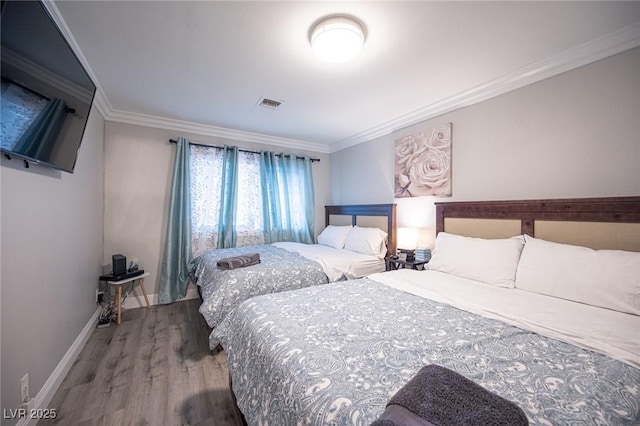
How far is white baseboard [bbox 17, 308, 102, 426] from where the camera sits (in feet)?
4.83

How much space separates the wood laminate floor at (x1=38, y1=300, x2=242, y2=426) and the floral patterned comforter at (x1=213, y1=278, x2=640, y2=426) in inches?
18.6

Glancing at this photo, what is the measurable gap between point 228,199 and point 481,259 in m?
3.21

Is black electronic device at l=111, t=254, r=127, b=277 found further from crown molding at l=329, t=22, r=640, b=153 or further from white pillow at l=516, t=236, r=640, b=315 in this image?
white pillow at l=516, t=236, r=640, b=315

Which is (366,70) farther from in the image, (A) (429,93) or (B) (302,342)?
(B) (302,342)

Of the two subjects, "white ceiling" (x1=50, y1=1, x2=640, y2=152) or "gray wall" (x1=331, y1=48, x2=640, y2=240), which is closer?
"white ceiling" (x1=50, y1=1, x2=640, y2=152)

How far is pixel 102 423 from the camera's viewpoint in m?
1.47

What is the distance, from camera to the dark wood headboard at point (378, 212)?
330cm

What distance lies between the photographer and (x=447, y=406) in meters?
0.68

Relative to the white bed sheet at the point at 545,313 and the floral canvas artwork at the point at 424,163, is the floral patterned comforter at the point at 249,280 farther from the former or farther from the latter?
the floral canvas artwork at the point at 424,163

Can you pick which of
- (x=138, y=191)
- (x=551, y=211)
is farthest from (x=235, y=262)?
(x=551, y=211)

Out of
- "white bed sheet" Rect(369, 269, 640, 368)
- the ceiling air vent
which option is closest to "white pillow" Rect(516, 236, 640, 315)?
"white bed sheet" Rect(369, 269, 640, 368)

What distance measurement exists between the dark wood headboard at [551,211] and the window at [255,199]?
2.37 m

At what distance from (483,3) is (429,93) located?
1123mm

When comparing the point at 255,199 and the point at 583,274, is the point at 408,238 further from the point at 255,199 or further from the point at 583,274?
the point at 255,199
